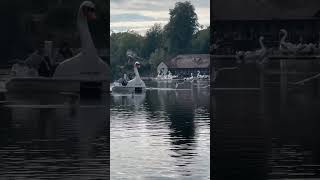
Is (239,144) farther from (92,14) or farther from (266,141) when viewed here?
(92,14)

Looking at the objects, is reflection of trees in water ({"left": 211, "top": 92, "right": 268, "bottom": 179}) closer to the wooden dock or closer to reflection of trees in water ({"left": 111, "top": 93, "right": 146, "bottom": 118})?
reflection of trees in water ({"left": 111, "top": 93, "right": 146, "bottom": 118})

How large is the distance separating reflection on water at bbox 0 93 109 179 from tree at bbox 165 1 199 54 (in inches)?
2373

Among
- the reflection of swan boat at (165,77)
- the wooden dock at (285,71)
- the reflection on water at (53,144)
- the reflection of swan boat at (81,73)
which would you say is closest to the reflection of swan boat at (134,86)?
the wooden dock at (285,71)

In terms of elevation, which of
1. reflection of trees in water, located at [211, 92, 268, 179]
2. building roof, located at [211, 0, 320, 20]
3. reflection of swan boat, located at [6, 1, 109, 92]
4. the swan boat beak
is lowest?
reflection of trees in water, located at [211, 92, 268, 179]

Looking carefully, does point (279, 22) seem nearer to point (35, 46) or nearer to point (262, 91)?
point (262, 91)

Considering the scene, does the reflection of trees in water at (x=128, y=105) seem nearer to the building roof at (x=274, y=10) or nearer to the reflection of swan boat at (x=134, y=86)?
the building roof at (x=274, y=10)

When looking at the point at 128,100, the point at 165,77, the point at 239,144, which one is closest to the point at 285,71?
the point at 128,100

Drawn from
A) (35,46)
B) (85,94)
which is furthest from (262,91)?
(35,46)

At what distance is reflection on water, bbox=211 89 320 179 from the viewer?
9.36 m

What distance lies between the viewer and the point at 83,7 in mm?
25547

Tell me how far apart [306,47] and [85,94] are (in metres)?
8.98

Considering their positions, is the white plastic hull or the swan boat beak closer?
the swan boat beak

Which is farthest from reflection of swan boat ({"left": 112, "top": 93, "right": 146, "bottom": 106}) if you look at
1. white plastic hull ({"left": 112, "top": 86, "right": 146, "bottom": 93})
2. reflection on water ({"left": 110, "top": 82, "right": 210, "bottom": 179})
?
reflection on water ({"left": 110, "top": 82, "right": 210, "bottom": 179})

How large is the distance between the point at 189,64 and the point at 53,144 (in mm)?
64519
